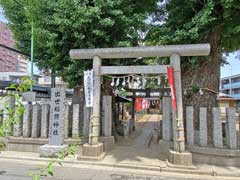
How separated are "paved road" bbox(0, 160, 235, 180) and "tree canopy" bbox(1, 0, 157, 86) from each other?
3.53m

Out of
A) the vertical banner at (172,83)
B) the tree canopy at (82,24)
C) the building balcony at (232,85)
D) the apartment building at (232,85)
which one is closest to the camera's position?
the vertical banner at (172,83)

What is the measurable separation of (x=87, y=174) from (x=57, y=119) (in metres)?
2.30

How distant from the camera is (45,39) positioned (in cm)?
834

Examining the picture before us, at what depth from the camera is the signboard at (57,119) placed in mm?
7250

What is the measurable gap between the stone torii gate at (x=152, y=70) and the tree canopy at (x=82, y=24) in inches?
40.5

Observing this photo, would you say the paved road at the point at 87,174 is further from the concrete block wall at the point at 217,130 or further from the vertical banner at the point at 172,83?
the vertical banner at the point at 172,83

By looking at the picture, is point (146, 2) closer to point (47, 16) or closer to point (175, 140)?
point (47, 16)

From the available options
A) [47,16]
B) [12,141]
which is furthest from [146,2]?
[12,141]

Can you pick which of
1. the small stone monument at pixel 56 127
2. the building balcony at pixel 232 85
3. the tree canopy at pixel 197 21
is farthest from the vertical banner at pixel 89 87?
the building balcony at pixel 232 85

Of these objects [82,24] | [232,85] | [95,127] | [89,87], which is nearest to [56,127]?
[95,127]

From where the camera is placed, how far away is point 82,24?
7465 millimetres

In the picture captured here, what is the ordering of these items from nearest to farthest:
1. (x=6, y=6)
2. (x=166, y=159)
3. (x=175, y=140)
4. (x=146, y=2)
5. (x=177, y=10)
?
(x=175, y=140) < (x=166, y=159) < (x=177, y=10) < (x=146, y=2) < (x=6, y=6)

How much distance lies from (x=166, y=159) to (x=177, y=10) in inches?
195

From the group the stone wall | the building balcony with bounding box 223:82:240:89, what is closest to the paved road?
the stone wall
